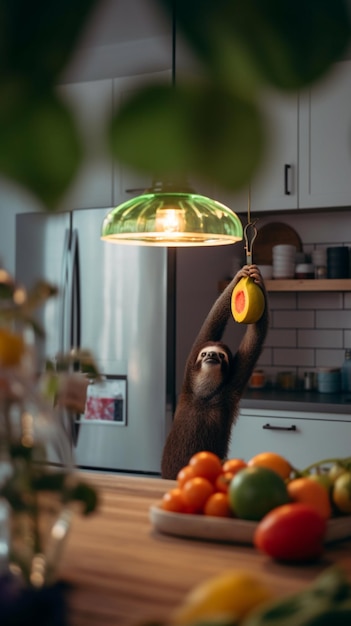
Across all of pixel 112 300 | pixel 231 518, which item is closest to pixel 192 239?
pixel 231 518

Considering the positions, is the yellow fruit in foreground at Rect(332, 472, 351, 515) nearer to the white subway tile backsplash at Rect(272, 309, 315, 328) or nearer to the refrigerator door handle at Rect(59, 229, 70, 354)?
the refrigerator door handle at Rect(59, 229, 70, 354)

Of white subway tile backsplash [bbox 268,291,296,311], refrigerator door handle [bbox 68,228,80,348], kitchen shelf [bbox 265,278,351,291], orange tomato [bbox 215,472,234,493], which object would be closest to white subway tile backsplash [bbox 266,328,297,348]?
white subway tile backsplash [bbox 268,291,296,311]

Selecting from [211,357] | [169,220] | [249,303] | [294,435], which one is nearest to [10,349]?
[169,220]

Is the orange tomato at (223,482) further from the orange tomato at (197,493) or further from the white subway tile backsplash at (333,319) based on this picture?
Answer: the white subway tile backsplash at (333,319)

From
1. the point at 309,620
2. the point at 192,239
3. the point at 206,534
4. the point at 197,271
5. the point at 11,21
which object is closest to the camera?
the point at 11,21

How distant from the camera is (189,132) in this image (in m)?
0.19

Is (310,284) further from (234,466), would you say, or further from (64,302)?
(234,466)

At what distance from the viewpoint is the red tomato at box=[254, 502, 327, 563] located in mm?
1142

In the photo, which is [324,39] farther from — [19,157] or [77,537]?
[77,537]

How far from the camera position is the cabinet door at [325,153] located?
3424 millimetres

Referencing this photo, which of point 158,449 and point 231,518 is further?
point 158,449

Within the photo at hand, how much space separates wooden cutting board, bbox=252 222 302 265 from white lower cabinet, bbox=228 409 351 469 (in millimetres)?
911

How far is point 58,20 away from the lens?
0.18 m

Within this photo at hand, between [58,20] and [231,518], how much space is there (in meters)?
1.23
